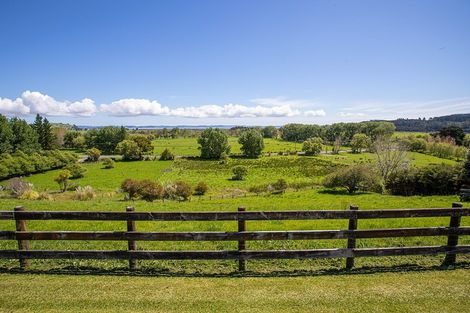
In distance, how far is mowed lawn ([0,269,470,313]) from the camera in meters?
5.35

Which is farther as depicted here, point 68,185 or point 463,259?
point 68,185

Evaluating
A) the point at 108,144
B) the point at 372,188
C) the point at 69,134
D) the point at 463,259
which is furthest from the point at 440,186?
the point at 69,134

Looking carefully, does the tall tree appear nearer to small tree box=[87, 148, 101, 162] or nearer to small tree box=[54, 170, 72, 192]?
small tree box=[87, 148, 101, 162]

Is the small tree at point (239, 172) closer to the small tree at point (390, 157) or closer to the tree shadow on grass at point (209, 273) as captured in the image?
the small tree at point (390, 157)

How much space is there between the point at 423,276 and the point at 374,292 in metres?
1.58

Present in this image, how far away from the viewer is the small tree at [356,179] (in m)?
39.4

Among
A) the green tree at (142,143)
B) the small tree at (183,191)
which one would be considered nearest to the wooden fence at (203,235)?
the small tree at (183,191)

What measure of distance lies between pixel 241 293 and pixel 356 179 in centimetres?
3838

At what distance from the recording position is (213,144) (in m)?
107

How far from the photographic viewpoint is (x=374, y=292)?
588 cm

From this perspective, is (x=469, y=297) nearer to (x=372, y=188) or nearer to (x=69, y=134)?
(x=372, y=188)

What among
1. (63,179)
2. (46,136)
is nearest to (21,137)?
(46,136)

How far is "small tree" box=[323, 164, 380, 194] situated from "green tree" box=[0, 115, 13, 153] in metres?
78.7

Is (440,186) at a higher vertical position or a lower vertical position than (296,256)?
lower
